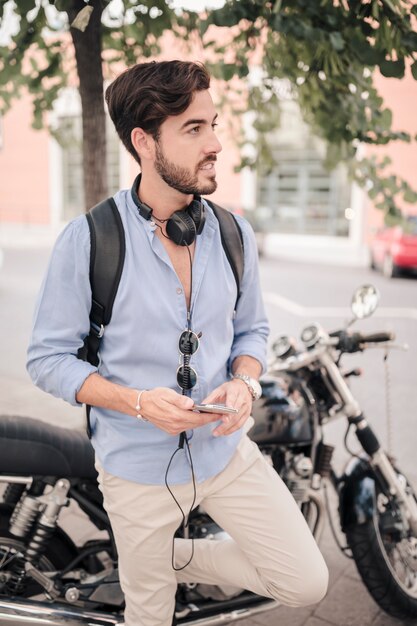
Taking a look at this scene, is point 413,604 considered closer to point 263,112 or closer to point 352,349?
point 352,349

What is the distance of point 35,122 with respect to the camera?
13.9ft

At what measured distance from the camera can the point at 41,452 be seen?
204 cm

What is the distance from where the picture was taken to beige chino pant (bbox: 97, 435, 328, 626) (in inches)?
71.7

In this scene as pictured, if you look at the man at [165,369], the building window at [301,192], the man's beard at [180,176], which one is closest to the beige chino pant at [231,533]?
the man at [165,369]

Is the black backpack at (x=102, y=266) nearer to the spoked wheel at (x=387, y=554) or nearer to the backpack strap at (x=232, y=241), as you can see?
the backpack strap at (x=232, y=241)

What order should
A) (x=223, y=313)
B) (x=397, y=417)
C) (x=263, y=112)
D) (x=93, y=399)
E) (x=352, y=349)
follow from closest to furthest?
1. (x=93, y=399)
2. (x=223, y=313)
3. (x=352, y=349)
4. (x=263, y=112)
5. (x=397, y=417)

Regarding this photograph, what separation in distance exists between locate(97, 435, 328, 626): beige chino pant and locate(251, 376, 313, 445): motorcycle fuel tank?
29 centimetres

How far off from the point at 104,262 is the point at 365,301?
1.16 meters

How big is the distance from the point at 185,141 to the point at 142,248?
339 mm

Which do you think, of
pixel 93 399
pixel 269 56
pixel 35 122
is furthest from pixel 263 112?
pixel 93 399

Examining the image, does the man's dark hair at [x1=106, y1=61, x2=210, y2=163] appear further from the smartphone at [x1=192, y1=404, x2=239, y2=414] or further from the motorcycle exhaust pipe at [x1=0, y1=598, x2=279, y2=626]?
the motorcycle exhaust pipe at [x1=0, y1=598, x2=279, y2=626]

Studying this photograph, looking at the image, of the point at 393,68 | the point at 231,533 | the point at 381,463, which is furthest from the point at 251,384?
the point at 393,68

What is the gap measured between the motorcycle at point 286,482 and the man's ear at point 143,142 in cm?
102

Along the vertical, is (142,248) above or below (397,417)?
above
